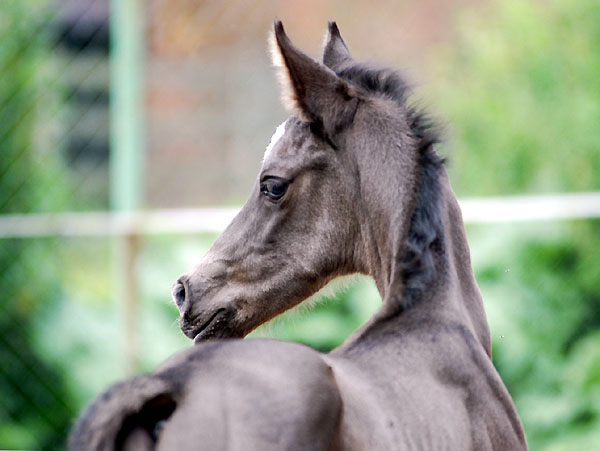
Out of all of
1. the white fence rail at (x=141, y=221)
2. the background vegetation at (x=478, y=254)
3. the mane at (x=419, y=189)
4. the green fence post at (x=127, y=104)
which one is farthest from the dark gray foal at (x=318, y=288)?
the green fence post at (x=127, y=104)

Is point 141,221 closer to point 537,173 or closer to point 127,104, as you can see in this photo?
point 127,104

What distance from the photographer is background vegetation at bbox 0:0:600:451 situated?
5.28m

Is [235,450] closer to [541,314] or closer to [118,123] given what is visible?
[541,314]

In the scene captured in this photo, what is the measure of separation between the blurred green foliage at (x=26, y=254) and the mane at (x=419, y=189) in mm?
3934

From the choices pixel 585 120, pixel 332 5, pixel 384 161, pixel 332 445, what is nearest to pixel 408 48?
pixel 332 5

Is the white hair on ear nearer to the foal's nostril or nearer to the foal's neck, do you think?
the foal's neck

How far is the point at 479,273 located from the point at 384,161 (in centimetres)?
303

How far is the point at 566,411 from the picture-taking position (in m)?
5.04

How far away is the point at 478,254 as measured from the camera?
5492 mm

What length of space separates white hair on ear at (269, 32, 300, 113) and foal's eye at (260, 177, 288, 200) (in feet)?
0.65

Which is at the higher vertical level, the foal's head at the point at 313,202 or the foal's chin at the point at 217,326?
the foal's head at the point at 313,202

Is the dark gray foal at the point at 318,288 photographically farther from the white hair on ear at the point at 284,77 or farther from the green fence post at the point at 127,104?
the green fence post at the point at 127,104

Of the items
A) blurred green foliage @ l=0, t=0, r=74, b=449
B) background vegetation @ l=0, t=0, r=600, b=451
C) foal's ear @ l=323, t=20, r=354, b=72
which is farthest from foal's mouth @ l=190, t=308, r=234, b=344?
blurred green foliage @ l=0, t=0, r=74, b=449

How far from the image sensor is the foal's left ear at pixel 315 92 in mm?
2561
